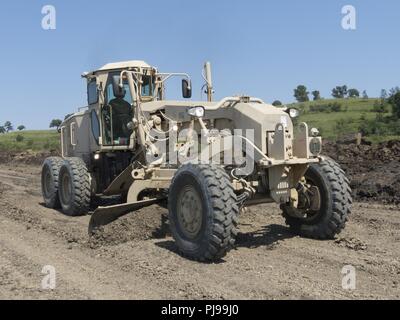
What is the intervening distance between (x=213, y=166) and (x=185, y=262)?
1.19m

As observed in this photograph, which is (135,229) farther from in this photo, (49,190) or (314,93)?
(314,93)

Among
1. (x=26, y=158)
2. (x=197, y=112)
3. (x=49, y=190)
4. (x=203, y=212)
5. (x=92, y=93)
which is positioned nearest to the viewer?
(x=203, y=212)

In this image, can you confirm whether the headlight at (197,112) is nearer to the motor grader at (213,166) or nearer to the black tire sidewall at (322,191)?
the motor grader at (213,166)

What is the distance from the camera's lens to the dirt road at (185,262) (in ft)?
16.8

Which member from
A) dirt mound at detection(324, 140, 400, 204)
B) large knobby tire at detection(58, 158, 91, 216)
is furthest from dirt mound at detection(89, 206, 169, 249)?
dirt mound at detection(324, 140, 400, 204)

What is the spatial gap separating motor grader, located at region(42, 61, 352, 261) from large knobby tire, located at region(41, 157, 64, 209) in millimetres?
1313

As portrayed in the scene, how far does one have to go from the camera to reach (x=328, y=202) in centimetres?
710

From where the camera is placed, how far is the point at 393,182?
491 inches

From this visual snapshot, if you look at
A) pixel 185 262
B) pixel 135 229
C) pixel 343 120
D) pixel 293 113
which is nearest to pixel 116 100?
pixel 135 229

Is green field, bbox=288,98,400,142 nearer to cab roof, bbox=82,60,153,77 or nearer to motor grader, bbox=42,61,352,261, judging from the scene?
cab roof, bbox=82,60,153,77

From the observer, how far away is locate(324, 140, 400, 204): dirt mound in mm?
12047

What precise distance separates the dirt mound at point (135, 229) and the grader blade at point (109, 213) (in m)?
0.08

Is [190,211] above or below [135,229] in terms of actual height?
above

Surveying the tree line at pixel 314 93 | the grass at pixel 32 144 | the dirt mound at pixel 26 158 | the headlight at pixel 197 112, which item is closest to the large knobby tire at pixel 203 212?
the headlight at pixel 197 112
